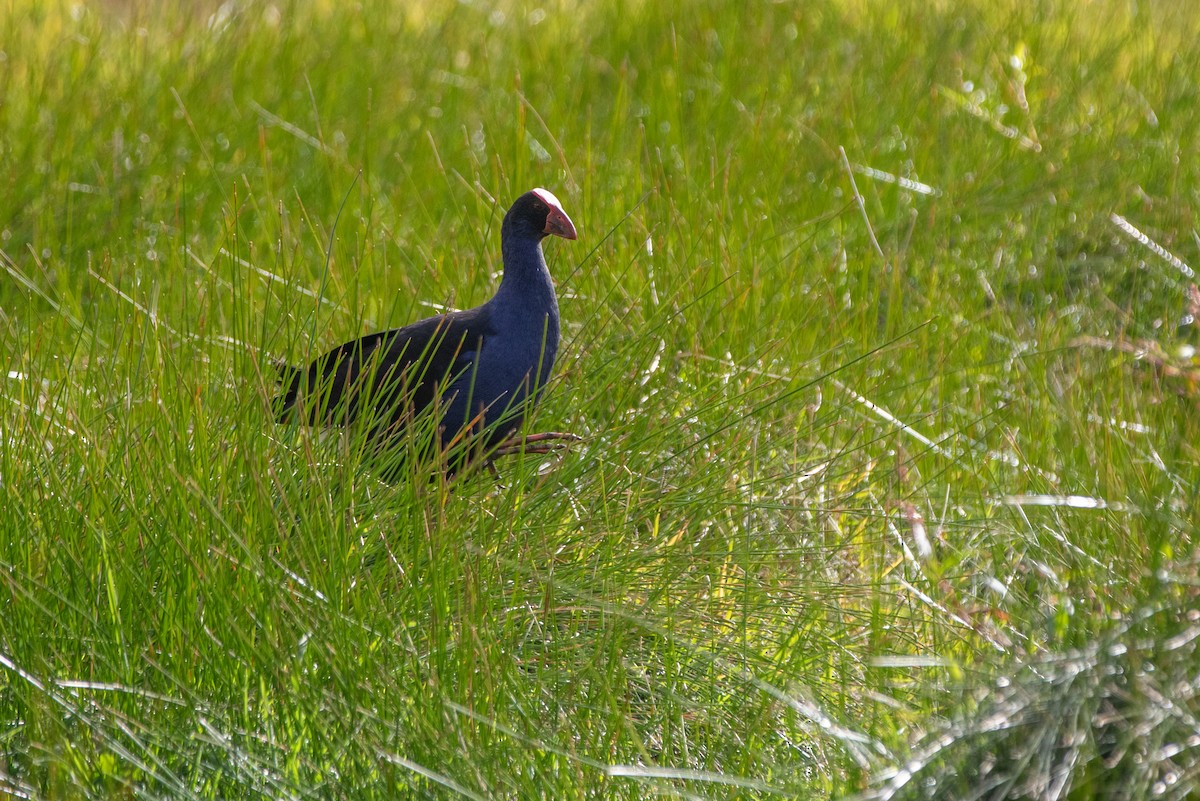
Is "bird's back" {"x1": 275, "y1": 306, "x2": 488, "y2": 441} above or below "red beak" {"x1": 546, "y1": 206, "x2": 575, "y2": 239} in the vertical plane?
below

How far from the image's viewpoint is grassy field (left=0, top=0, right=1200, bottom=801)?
1860 millimetres

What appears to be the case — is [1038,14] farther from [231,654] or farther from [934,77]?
[231,654]

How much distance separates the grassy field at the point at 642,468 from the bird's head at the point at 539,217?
0.47ft

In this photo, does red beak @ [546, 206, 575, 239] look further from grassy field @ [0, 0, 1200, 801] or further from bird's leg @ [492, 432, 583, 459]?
bird's leg @ [492, 432, 583, 459]

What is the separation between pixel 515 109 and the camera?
493cm

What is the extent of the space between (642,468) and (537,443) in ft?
0.75

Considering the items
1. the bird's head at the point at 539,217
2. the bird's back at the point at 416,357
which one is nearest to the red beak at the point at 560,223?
the bird's head at the point at 539,217

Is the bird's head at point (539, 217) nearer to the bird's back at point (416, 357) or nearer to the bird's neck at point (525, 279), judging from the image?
the bird's neck at point (525, 279)

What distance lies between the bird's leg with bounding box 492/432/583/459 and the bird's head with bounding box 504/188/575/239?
460 mm

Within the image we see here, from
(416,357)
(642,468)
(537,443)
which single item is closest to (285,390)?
(416,357)

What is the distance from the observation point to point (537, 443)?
2775 millimetres

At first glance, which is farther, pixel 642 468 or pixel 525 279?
pixel 525 279

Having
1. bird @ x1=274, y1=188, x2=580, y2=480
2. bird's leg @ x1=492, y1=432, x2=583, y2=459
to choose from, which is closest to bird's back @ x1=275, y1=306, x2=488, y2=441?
bird @ x1=274, y1=188, x2=580, y2=480

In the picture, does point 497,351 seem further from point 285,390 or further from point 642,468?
point 285,390
